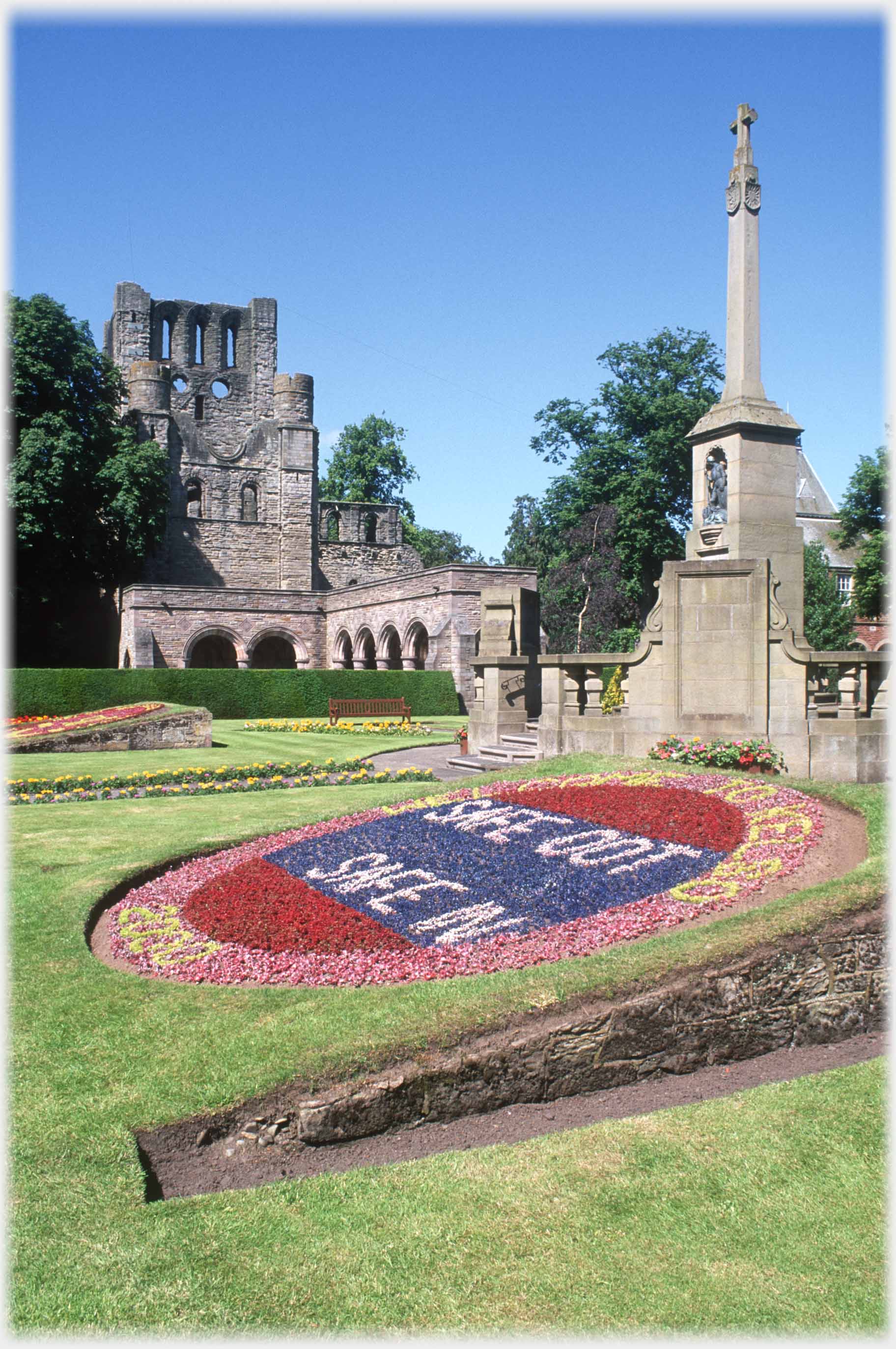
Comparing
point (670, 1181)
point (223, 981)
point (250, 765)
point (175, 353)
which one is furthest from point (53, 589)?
point (670, 1181)

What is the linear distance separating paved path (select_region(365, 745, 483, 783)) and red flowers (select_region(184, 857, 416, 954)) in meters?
8.16

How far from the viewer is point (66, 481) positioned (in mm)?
40969

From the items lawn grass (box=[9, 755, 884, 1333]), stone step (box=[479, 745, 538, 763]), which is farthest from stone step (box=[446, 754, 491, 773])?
lawn grass (box=[9, 755, 884, 1333])

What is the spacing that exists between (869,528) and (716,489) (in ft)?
99.7

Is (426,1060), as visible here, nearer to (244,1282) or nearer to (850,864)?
(244,1282)

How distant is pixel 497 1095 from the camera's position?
17.6 feet

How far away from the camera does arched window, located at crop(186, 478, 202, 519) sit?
54375 mm

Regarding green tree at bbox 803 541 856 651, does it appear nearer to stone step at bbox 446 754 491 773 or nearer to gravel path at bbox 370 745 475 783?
gravel path at bbox 370 745 475 783

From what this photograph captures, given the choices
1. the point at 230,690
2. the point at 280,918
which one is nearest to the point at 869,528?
the point at 230,690

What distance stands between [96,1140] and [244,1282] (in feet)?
3.98

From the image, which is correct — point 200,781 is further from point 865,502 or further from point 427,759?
point 865,502

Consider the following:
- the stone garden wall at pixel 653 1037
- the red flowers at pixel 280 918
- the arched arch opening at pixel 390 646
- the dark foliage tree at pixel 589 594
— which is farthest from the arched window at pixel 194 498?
the stone garden wall at pixel 653 1037

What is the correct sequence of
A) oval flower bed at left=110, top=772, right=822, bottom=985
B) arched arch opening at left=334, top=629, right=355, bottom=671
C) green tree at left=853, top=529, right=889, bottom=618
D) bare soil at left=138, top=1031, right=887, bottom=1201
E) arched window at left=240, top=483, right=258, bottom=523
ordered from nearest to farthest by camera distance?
bare soil at left=138, top=1031, right=887, bottom=1201
oval flower bed at left=110, top=772, right=822, bottom=985
green tree at left=853, top=529, right=889, bottom=618
arched arch opening at left=334, top=629, right=355, bottom=671
arched window at left=240, top=483, right=258, bottom=523

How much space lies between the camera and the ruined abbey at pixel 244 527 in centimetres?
4553
